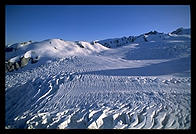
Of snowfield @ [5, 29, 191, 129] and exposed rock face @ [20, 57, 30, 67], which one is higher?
exposed rock face @ [20, 57, 30, 67]

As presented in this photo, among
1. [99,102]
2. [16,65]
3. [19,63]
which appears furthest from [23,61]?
[99,102]

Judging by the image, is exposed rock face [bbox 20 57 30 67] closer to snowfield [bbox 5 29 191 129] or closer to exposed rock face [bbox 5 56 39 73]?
exposed rock face [bbox 5 56 39 73]

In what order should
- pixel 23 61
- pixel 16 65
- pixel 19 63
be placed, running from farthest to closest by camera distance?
pixel 23 61
pixel 19 63
pixel 16 65

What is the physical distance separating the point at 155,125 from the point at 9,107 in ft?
10.2

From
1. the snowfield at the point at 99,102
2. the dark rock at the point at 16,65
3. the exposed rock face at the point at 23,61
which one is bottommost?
the snowfield at the point at 99,102

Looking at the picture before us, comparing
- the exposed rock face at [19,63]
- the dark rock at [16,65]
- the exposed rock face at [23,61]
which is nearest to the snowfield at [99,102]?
the exposed rock face at [19,63]

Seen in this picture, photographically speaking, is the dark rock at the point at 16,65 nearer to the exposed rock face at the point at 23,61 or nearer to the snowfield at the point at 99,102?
the exposed rock face at the point at 23,61

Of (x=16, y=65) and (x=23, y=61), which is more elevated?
(x=23, y=61)

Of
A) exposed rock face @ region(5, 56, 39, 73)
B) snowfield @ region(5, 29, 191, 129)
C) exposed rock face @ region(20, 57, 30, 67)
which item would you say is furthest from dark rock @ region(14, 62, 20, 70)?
snowfield @ region(5, 29, 191, 129)

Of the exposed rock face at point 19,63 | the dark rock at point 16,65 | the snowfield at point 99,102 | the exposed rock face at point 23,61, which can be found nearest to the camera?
the snowfield at point 99,102

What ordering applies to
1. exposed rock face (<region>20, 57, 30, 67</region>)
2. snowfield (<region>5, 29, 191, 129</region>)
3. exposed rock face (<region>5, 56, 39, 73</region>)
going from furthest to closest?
exposed rock face (<region>20, 57, 30, 67</region>)
exposed rock face (<region>5, 56, 39, 73</region>)
snowfield (<region>5, 29, 191, 129</region>)

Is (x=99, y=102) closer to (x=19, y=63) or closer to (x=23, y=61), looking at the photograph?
(x=19, y=63)
